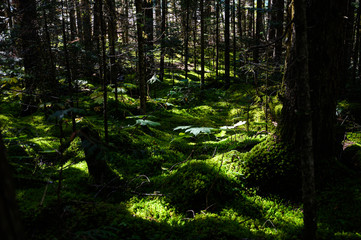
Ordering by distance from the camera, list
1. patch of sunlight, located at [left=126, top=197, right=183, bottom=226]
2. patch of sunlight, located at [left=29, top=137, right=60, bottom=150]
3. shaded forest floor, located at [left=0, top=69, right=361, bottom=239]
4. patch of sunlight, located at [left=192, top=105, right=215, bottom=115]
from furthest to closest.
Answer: patch of sunlight, located at [left=192, top=105, right=215, bottom=115]
patch of sunlight, located at [left=29, top=137, right=60, bottom=150]
patch of sunlight, located at [left=126, top=197, right=183, bottom=226]
shaded forest floor, located at [left=0, top=69, right=361, bottom=239]

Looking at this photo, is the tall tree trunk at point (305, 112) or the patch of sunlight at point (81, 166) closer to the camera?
the tall tree trunk at point (305, 112)

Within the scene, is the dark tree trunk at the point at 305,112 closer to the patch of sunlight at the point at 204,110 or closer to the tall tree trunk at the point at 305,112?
the tall tree trunk at the point at 305,112

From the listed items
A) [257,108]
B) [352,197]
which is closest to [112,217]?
A: [352,197]

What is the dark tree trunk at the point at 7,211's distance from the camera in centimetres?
81

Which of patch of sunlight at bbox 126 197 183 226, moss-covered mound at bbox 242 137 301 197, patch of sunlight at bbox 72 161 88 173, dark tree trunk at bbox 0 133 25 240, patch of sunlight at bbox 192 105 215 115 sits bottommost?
patch of sunlight at bbox 126 197 183 226

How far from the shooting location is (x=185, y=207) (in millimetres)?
2895

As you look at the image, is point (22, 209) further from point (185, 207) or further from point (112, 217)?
point (185, 207)

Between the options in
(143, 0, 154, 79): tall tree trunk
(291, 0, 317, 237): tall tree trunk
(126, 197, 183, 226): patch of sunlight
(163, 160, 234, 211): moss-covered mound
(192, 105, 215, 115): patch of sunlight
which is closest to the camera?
(291, 0, 317, 237): tall tree trunk

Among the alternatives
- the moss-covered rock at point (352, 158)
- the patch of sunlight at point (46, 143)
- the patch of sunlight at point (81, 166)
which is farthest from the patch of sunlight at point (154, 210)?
the moss-covered rock at point (352, 158)

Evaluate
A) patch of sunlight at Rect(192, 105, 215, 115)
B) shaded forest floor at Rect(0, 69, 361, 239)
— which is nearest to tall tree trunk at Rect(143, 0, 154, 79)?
patch of sunlight at Rect(192, 105, 215, 115)

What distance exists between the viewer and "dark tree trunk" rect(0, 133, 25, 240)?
808mm

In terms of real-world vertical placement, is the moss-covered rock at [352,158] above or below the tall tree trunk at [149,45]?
below

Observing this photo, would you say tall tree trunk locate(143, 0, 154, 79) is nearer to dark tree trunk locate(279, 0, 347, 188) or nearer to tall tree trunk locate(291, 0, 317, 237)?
dark tree trunk locate(279, 0, 347, 188)

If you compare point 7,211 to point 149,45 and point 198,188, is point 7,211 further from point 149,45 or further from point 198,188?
point 149,45
